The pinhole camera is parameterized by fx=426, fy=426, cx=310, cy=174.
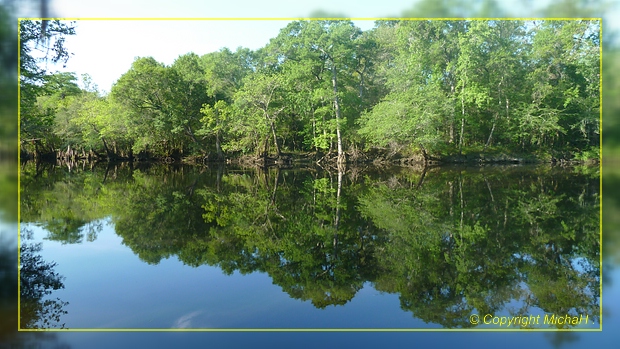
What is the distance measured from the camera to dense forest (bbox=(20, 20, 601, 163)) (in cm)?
2769

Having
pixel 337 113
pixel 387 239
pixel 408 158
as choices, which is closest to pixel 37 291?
pixel 387 239

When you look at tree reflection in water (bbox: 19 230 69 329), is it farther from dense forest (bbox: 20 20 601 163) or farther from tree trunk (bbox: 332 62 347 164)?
tree trunk (bbox: 332 62 347 164)

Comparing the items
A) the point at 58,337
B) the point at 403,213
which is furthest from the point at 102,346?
the point at 403,213

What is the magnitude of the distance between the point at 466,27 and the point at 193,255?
1124 inches

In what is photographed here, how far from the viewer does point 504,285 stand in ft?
15.5

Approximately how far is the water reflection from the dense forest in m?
16.2

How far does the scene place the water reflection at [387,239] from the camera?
4.55 metres

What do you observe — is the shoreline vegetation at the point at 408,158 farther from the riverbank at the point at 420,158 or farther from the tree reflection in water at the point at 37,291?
the tree reflection in water at the point at 37,291

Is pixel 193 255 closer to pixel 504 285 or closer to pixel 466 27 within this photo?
pixel 504 285

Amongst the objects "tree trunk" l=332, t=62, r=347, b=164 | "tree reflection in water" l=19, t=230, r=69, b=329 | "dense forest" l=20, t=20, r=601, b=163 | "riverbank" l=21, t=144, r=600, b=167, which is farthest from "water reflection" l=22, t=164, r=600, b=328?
"riverbank" l=21, t=144, r=600, b=167

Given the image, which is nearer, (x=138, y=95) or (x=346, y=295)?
(x=346, y=295)

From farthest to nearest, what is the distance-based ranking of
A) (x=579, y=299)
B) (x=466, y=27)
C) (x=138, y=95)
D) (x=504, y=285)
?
(x=138, y=95)
(x=466, y=27)
(x=504, y=285)
(x=579, y=299)

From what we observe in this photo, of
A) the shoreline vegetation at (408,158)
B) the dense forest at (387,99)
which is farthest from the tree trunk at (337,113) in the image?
the shoreline vegetation at (408,158)

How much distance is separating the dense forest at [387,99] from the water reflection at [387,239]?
16210 mm
